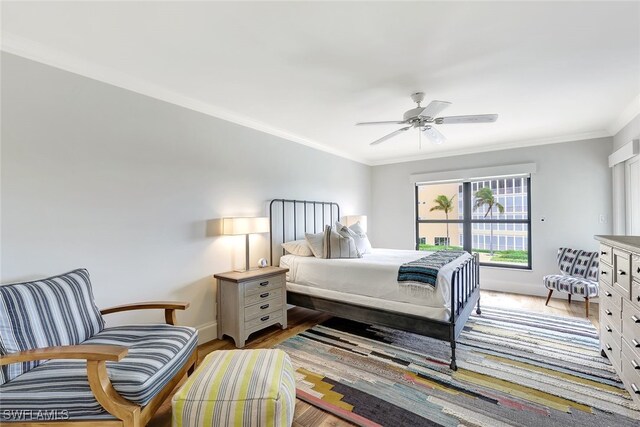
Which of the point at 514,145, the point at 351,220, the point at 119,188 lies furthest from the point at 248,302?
the point at 514,145

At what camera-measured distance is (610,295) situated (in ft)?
7.52

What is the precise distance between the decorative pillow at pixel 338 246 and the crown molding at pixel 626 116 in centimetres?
322

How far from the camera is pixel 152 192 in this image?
2.62m

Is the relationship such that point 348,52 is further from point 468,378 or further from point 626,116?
point 626,116

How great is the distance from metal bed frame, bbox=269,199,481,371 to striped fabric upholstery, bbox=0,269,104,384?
2.01 m

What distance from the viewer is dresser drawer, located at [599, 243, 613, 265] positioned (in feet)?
7.39

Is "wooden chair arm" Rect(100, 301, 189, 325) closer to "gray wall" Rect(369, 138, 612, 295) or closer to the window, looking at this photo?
the window

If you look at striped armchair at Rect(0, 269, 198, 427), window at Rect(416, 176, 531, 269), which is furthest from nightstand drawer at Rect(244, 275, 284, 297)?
window at Rect(416, 176, 531, 269)

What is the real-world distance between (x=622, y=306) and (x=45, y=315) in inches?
149

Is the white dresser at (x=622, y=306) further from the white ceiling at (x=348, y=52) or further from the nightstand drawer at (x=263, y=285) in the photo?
the nightstand drawer at (x=263, y=285)

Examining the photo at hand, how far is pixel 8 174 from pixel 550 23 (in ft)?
11.7

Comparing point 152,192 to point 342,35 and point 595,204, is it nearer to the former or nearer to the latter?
point 342,35

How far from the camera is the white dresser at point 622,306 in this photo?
1829mm

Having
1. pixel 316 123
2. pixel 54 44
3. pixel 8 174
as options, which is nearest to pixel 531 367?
pixel 316 123
